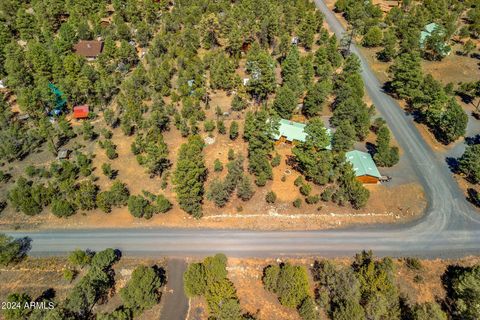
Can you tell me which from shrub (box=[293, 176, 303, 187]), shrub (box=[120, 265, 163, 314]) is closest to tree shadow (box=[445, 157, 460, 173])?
shrub (box=[293, 176, 303, 187])

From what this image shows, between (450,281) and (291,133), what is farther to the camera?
(291,133)

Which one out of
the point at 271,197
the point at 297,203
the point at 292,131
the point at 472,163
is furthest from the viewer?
the point at 292,131

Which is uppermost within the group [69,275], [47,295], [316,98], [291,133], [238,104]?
[316,98]

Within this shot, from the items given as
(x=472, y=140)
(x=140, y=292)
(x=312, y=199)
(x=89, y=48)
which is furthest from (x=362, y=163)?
(x=89, y=48)

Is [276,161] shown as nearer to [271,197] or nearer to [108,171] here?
[271,197]

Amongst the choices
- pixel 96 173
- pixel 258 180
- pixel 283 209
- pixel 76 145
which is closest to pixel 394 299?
pixel 283 209

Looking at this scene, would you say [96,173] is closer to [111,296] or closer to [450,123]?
[111,296]

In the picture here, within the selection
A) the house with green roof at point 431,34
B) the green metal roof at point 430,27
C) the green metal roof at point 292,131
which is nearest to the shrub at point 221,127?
the green metal roof at point 292,131

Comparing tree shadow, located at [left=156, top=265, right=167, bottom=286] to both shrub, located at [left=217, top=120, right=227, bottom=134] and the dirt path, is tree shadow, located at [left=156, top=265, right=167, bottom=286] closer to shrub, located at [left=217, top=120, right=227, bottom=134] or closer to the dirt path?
the dirt path
